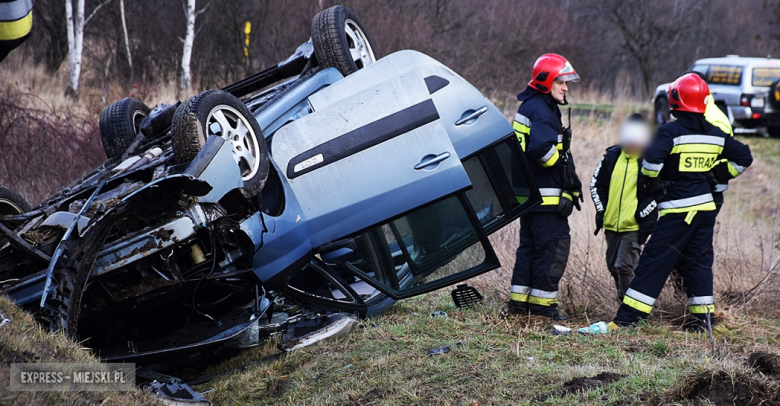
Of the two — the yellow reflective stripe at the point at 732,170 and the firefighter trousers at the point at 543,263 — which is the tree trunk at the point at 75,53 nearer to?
the firefighter trousers at the point at 543,263

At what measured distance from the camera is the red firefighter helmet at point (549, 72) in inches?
204

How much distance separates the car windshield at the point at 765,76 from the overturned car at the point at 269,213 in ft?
42.3

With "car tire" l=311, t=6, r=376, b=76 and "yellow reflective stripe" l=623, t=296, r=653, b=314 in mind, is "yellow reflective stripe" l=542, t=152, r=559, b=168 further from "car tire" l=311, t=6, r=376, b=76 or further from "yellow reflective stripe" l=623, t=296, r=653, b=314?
"car tire" l=311, t=6, r=376, b=76

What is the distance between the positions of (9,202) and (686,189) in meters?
4.66

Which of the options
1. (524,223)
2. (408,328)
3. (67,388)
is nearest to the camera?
(67,388)

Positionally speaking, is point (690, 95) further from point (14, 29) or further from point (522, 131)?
point (14, 29)

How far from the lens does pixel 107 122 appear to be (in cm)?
516

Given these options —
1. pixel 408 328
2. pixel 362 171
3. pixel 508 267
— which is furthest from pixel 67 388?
pixel 508 267

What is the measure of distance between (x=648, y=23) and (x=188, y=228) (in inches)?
1049

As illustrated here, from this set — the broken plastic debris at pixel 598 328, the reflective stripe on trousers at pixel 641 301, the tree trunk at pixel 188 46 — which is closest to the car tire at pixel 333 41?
the broken plastic debris at pixel 598 328

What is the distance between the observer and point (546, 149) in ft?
16.5

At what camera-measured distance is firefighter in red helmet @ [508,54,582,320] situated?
5141 millimetres

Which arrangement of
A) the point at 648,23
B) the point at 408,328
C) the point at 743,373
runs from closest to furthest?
the point at 743,373, the point at 408,328, the point at 648,23

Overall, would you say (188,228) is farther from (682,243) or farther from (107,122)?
(682,243)
